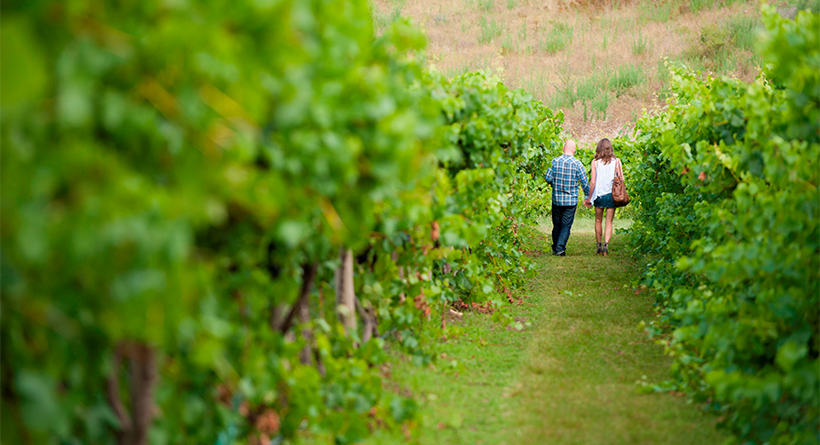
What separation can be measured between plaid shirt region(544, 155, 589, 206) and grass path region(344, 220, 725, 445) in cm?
349

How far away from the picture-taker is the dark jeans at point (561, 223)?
34.7 feet

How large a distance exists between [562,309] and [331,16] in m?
5.48

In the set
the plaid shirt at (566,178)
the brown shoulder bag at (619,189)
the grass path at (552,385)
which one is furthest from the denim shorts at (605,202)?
the grass path at (552,385)

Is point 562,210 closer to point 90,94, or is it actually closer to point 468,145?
point 468,145

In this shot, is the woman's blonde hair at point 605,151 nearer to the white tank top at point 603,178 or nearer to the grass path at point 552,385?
the white tank top at point 603,178

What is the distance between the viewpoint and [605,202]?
10.5m

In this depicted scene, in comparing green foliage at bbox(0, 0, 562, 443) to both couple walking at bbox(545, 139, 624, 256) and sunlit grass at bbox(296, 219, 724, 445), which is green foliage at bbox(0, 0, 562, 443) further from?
couple walking at bbox(545, 139, 624, 256)

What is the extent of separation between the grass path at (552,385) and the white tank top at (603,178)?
365 centimetres

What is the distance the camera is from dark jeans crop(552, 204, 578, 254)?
10.6 m

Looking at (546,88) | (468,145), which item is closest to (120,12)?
(468,145)

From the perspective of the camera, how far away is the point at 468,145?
4.92m

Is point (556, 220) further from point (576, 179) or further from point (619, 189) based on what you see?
point (619, 189)

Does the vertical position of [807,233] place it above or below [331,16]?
below

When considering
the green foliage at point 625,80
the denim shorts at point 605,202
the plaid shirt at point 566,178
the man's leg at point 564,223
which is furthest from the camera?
the green foliage at point 625,80
